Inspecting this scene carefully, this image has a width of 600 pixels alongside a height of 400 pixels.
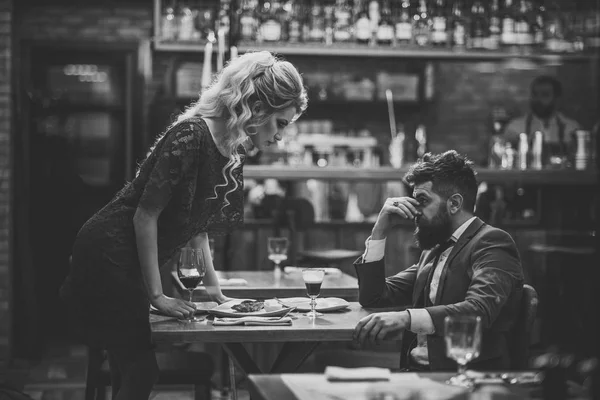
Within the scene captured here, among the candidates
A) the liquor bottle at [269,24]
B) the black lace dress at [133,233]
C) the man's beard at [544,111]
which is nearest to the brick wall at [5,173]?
the liquor bottle at [269,24]

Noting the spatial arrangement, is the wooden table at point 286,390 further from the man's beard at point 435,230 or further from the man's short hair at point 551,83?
the man's short hair at point 551,83

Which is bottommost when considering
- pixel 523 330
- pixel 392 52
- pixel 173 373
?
pixel 173 373

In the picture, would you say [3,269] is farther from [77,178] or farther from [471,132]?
[471,132]

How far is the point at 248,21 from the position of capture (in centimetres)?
675

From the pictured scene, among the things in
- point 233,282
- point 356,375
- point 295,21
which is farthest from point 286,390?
point 295,21

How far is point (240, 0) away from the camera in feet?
22.2

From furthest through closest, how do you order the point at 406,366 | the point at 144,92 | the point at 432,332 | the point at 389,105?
1. the point at 389,105
2. the point at 144,92
3. the point at 406,366
4. the point at 432,332

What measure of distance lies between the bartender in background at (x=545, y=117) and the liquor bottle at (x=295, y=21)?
1961 millimetres

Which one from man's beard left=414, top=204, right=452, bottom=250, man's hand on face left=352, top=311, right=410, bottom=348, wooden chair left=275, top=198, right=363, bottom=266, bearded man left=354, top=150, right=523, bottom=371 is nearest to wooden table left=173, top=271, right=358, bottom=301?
bearded man left=354, top=150, right=523, bottom=371

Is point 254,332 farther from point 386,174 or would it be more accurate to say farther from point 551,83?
point 551,83

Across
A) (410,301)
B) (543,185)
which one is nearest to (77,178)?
(543,185)

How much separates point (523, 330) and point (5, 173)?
440 cm

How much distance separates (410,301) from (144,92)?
4.49 metres

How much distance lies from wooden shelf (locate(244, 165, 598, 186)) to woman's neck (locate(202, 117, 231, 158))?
3155 mm
